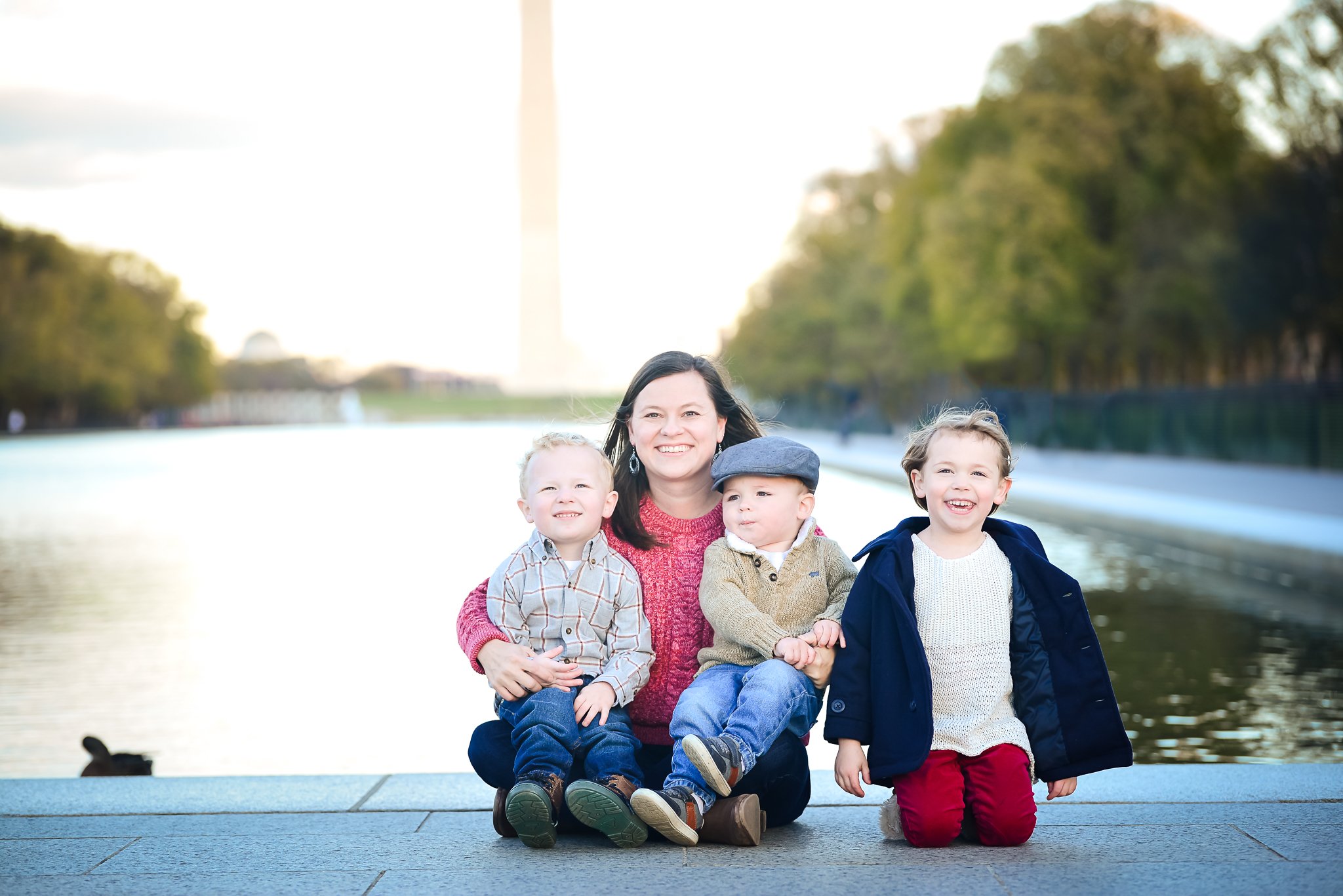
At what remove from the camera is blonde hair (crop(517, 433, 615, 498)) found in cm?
415

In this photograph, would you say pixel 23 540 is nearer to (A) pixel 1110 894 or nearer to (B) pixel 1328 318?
(A) pixel 1110 894

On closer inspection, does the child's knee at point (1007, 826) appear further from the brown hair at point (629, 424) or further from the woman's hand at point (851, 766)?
the brown hair at point (629, 424)

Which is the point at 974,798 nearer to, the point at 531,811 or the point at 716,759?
the point at 716,759

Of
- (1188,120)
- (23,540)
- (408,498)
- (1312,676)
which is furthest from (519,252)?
Answer: (1312,676)

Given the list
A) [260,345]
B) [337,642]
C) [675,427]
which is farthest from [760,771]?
[260,345]

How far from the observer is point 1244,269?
29.4 metres

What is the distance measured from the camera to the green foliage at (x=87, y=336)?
69.1 meters

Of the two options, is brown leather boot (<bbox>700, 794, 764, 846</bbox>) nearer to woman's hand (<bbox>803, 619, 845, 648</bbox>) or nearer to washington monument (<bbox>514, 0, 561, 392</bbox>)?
woman's hand (<bbox>803, 619, 845, 648</bbox>)

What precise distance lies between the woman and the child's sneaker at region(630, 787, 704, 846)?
30 cm

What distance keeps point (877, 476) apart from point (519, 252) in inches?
2081

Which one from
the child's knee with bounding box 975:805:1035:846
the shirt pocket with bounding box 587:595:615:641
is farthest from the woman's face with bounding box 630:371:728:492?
the child's knee with bounding box 975:805:1035:846

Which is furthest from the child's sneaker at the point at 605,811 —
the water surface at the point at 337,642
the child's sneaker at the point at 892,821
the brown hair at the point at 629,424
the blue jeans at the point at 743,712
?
the water surface at the point at 337,642

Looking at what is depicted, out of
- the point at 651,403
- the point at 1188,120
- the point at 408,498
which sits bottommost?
the point at 408,498

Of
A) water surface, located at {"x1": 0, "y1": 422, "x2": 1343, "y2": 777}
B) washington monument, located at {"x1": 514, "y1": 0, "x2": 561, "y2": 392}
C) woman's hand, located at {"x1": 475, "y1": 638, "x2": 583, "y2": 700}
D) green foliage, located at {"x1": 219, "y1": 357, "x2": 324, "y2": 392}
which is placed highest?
washington monument, located at {"x1": 514, "y1": 0, "x2": 561, "y2": 392}
